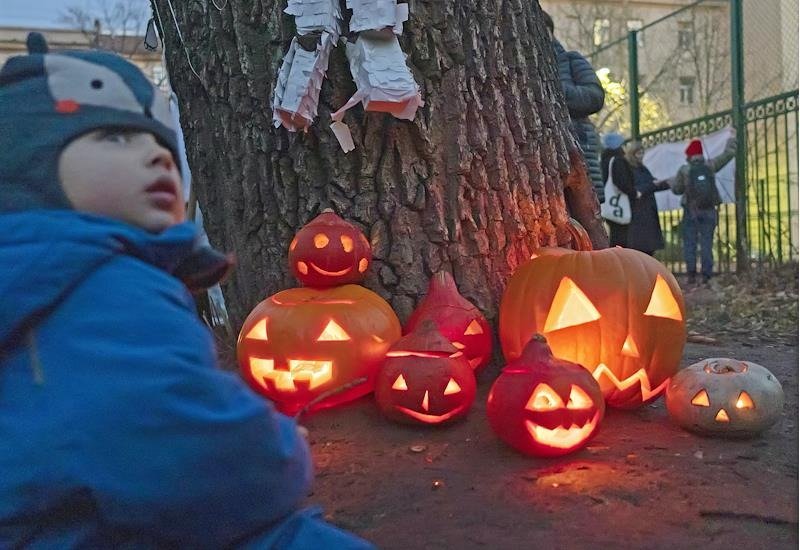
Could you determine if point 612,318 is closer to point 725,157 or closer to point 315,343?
point 315,343

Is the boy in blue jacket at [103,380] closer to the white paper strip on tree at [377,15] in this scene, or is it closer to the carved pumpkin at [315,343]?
the carved pumpkin at [315,343]

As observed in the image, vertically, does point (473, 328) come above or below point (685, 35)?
below

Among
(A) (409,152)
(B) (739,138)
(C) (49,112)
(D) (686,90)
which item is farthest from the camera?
(D) (686,90)

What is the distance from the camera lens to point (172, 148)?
1387mm

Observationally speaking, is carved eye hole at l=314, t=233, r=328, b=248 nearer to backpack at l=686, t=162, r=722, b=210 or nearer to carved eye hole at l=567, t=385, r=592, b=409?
Answer: carved eye hole at l=567, t=385, r=592, b=409

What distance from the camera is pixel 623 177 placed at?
7.09 meters

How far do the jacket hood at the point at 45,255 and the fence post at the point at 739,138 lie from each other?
9.07 meters

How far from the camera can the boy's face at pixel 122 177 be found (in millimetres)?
1228

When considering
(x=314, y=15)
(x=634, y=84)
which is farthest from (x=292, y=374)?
(x=634, y=84)

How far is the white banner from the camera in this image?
30.6 ft

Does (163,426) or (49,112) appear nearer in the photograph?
(163,426)

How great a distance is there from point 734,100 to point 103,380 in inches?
384

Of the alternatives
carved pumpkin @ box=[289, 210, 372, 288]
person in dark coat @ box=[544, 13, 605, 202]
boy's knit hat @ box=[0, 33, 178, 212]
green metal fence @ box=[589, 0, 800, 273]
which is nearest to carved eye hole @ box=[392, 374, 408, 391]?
carved pumpkin @ box=[289, 210, 372, 288]

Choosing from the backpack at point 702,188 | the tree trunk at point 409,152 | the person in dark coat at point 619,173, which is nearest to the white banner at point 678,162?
the backpack at point 702,188
